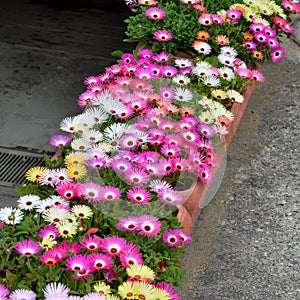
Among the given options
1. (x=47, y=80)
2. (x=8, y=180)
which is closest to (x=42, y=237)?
(x=8, y=180)

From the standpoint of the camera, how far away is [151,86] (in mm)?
3342

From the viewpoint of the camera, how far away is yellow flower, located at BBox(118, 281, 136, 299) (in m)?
2.20

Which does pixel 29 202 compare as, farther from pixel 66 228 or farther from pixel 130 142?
pixel 130 142

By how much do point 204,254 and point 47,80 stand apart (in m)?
1.74

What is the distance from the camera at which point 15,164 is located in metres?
3.76

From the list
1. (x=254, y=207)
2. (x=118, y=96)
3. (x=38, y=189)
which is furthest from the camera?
(x=254, y=207)

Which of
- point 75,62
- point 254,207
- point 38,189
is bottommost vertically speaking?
point 75,62

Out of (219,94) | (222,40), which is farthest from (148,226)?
(222,40)

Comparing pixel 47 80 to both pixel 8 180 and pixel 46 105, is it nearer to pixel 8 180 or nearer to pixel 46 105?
pixel 46 105

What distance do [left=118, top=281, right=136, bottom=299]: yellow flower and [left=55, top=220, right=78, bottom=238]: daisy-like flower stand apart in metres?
0.33

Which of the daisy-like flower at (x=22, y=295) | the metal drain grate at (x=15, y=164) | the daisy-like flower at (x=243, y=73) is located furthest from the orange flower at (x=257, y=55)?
the daisy-like flower at (x=22, y=295)

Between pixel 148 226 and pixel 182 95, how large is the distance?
98 centimetres

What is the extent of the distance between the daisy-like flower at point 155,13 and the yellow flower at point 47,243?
1756 mm

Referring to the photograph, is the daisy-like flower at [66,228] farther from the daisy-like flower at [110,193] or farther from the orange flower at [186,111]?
the orange flower at [186,111]
